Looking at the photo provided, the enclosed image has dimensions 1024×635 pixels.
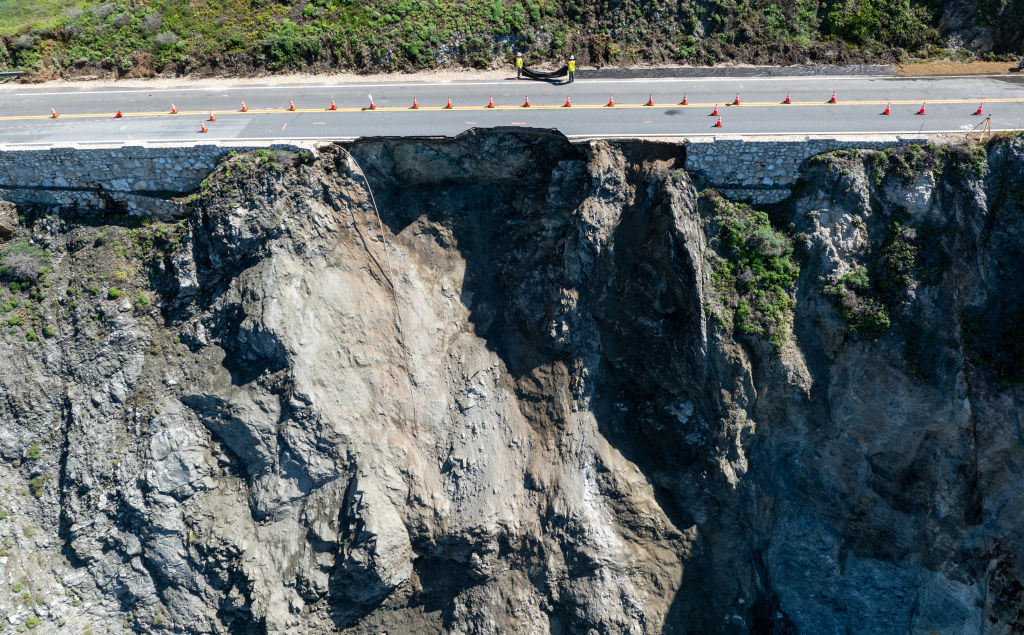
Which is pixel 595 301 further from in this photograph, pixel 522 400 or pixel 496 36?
pixel 496 36

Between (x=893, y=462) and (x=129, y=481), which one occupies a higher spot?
(x=893, y=462)

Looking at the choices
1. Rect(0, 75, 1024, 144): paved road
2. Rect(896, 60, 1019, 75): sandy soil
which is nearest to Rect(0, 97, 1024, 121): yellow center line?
Rect(0, 75, 1024, 144): paved road

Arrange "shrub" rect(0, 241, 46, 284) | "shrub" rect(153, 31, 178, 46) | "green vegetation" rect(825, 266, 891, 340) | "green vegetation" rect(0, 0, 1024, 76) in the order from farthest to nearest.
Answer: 1. "shrub" rect(153, 31, 178, 46)
2. "green vegetation" rect(0, 0, 1024, 76)
3. "shrub" rect(0, 241, 46, 284)
4. "green vegetation" rect(825, 266, 891, 340)

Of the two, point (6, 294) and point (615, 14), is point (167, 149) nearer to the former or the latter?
point (6, 294)

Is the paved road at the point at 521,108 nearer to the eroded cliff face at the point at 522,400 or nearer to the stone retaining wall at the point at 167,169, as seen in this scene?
the stone retaining wall at the point at 167,169

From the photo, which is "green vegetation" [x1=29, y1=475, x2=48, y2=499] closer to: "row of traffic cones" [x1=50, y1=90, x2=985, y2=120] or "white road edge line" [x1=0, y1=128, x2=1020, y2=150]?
"white road edge line" [x1=0, y1=128, x2=1020, y2=150]

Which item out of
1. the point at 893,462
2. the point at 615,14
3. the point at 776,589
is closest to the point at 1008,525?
the point at 893,462
